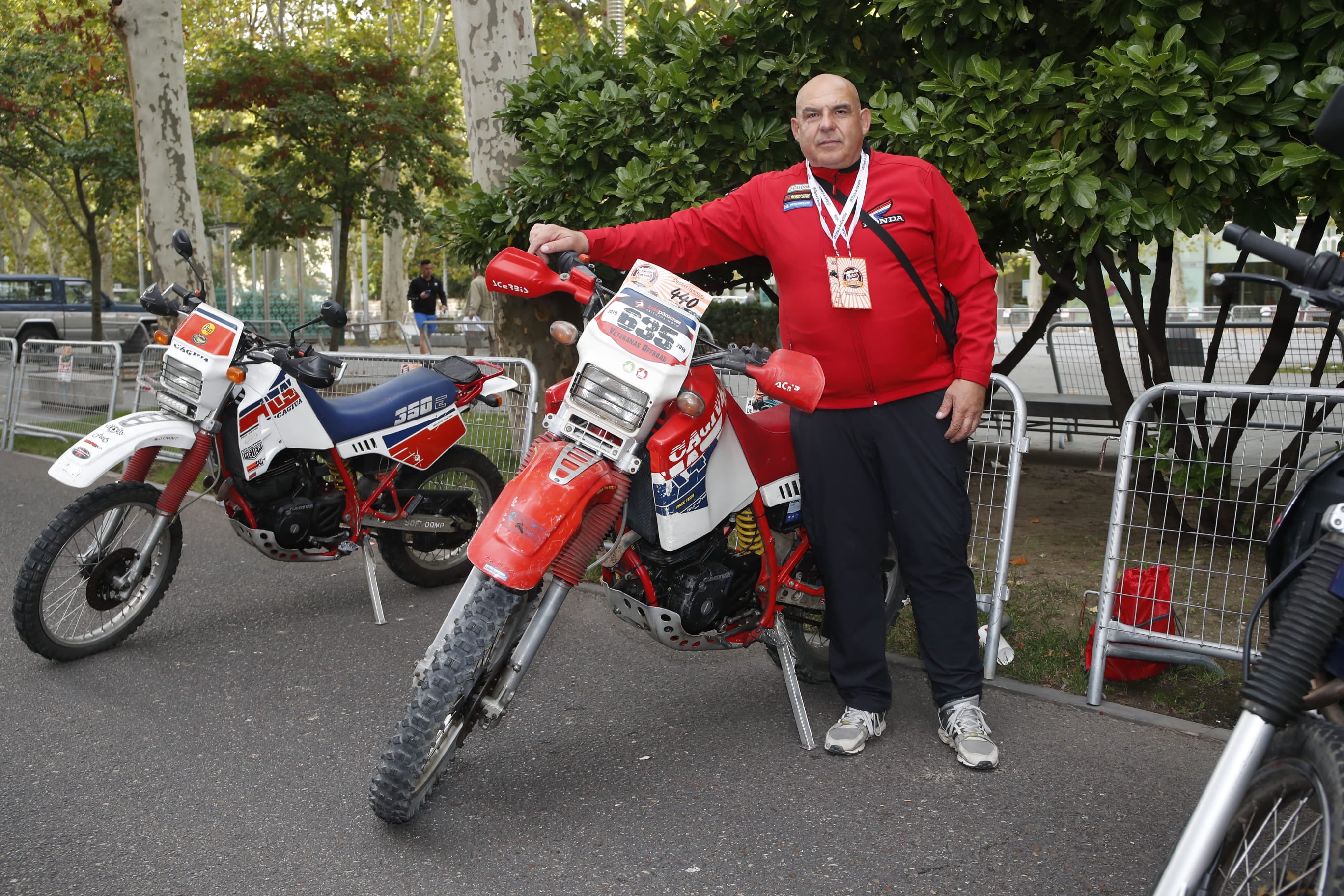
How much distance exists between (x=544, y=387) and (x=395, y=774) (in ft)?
17.2

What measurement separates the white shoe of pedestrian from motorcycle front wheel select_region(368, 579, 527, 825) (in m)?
1.51

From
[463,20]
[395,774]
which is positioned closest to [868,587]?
[395,774]

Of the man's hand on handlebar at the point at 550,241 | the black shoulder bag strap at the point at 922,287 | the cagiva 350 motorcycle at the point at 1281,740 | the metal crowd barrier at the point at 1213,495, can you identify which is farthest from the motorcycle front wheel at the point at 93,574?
the cagiva 350 motorcycle at the point at 1281,740

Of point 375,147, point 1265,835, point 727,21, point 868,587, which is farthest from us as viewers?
point 375,147

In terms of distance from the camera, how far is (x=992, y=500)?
4.91 metres

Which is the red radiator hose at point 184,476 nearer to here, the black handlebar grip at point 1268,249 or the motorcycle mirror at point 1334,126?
the black handlebar grip at point 1268,249

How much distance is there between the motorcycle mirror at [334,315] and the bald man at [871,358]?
1616 mm

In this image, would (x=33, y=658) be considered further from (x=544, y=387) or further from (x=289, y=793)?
(x=544, y=387)

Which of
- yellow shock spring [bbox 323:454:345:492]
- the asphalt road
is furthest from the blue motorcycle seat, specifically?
the asphalt road

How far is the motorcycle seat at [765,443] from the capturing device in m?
3.62

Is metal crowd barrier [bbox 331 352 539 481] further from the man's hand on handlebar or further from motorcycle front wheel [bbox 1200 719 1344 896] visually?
motorcycle front wheel [bbox 1200 719 1344 896]

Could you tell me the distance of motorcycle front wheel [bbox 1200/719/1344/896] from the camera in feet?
5.93

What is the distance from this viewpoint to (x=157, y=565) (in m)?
4.86

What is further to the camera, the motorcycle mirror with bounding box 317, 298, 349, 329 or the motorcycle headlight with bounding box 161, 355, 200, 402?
the motorcycle mirror with bounding box 317, 298, 349, 329
